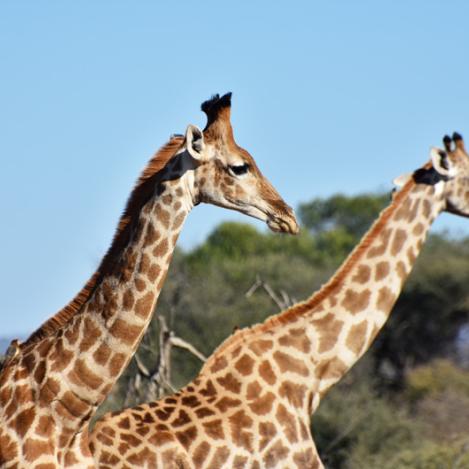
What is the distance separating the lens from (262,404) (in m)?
7.98

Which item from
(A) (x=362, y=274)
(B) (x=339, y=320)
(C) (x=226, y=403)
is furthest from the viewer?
(A) (x=362, y=274)

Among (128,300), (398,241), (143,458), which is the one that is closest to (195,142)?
(128,300)

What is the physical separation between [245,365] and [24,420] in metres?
1.79

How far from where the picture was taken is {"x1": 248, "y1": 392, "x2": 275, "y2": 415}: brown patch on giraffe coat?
7.95 meters

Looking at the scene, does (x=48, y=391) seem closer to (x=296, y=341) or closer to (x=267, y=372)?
(x=267, y=372)

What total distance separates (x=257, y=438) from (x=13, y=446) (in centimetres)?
160

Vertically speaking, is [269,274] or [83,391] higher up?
[269,274]

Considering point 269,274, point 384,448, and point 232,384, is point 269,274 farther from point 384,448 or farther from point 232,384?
point 232,384

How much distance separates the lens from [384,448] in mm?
16469

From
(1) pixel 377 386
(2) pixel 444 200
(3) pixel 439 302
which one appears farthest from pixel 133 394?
(3) pixel 439 302

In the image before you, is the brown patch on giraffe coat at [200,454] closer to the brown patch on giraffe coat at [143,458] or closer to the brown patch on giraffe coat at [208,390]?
the brown patch on giraffe coat at [143,458]

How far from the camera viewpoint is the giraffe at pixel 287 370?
7594 mm

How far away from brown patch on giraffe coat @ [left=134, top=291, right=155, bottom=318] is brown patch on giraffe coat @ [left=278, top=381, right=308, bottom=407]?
160 centimetres

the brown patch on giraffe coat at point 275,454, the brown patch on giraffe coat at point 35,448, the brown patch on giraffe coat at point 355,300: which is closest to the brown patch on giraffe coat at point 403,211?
the brown patch on giraffe coat at point 355,300
